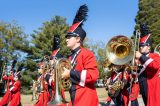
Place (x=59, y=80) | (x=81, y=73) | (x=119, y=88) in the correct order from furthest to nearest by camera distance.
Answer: (x=119, y=88), (x=59, y=80), (x=81, y=73)

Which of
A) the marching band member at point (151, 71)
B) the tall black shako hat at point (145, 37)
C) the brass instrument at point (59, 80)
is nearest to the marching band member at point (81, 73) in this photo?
the brass instrument at point (59, 80)

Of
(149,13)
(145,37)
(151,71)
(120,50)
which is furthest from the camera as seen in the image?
(149,13)

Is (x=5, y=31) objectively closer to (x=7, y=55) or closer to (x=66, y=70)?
(x=7, y=55)

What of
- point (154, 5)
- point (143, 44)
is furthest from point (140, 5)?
point (143, 44)

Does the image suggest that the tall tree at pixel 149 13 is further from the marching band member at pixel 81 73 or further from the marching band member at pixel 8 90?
the marching band member at pixel 81 73

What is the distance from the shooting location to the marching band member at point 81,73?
5.91m

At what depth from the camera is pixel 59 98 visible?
6445 millimetres

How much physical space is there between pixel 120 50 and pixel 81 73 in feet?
8.90

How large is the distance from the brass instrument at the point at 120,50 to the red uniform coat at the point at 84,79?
2205 mm

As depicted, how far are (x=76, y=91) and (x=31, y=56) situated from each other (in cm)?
4668

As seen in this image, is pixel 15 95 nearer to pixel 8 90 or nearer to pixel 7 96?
pixel 8 90

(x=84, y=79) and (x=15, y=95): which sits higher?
A: (x=15, y=95)

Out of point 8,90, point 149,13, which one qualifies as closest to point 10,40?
point 149,13

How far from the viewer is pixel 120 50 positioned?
8.47 metres
